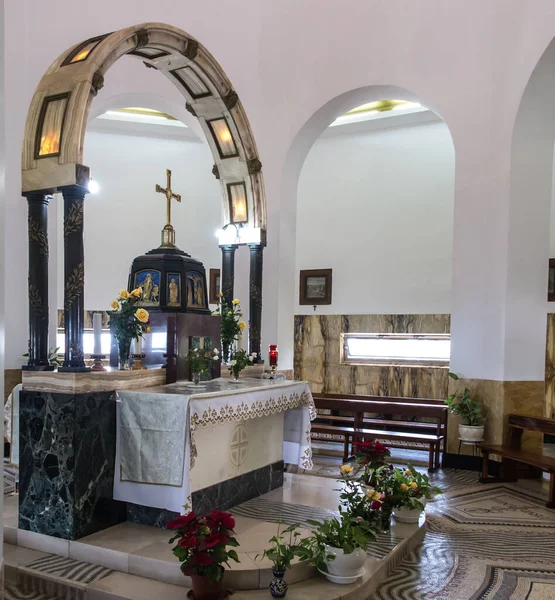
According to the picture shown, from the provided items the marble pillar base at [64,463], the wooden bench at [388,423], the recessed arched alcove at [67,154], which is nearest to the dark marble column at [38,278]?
the recessed arched alcove at [67,154]

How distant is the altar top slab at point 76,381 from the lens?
4.48m

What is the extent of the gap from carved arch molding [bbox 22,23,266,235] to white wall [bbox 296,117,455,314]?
4.10 meters

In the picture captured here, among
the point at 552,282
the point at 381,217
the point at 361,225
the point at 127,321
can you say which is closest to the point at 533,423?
the point at 552,282

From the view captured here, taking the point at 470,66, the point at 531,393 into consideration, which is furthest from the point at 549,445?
the point at 470,66

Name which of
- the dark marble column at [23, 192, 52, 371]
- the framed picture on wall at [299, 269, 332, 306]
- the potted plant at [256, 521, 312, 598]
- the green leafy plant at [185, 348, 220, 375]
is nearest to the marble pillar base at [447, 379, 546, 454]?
the green leafy plant at [185, 348, 220, 375]

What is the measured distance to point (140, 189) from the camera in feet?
38.3

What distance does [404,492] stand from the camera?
5.12 metres

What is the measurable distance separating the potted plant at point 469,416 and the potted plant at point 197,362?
11.5ft

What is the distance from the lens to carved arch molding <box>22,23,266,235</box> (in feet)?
15.4

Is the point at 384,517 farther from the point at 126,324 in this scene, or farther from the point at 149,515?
the point at 126,324

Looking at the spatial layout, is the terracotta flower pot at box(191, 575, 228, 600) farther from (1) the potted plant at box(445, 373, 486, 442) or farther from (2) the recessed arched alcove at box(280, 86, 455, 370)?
(2) the recessed arched alcove at box(280, 86, 455, 370)

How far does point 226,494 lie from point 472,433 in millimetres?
3462

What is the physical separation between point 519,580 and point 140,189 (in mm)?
9588

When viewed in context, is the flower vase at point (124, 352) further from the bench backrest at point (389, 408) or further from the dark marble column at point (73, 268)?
the bench backrest at point (389, 408)
